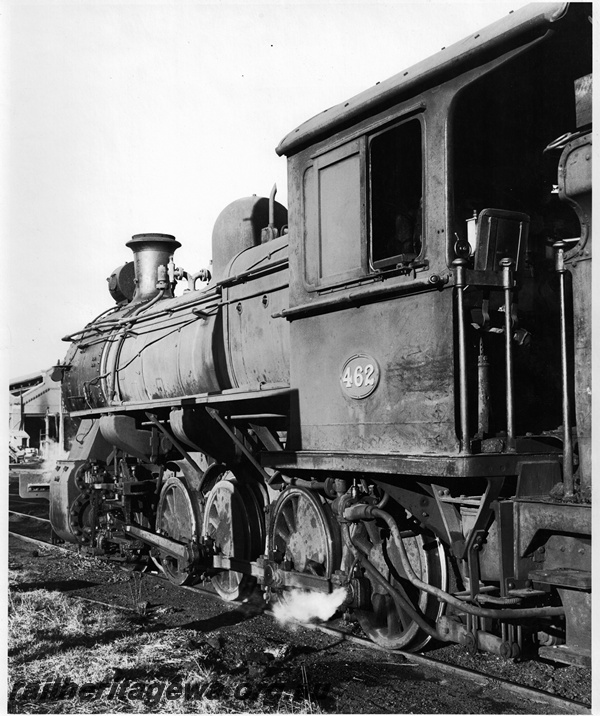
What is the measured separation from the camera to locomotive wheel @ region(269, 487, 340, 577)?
5.56 metres

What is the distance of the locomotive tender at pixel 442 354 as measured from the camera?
3.94 m

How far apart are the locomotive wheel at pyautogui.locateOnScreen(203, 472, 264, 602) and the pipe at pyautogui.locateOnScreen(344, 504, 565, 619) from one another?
2.15m

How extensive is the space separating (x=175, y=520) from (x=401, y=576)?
13.2ft

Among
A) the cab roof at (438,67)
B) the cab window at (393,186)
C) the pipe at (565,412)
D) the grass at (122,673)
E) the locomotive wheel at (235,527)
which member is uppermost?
the cab roof at (438,67)

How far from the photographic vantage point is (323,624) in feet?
19.6

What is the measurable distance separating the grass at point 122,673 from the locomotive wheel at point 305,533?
2.89 ft

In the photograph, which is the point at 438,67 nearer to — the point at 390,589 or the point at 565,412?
the point at 565,412

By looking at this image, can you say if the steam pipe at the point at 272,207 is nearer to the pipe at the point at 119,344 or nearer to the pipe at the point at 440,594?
the pipe at the point at 119,344

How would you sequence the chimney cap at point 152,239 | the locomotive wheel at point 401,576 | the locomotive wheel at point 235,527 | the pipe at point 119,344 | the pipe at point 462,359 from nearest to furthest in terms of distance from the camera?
1. the pipe at point 462,359
2. the locomotive wheel at point 401,576
3. the locomotive wheel at point 235,527
4. the pipe at point 119,344
5. the chimney cap at point 152,239

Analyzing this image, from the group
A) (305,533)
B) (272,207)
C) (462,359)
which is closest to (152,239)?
(272,207)

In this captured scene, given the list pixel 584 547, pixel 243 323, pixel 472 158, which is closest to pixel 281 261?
pixel 243 323

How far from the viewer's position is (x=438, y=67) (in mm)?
4176

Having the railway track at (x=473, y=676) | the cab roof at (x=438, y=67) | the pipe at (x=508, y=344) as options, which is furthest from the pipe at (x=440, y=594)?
the cab roof at (x=438, y=67)

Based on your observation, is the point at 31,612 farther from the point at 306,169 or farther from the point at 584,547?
the point at 584,547
